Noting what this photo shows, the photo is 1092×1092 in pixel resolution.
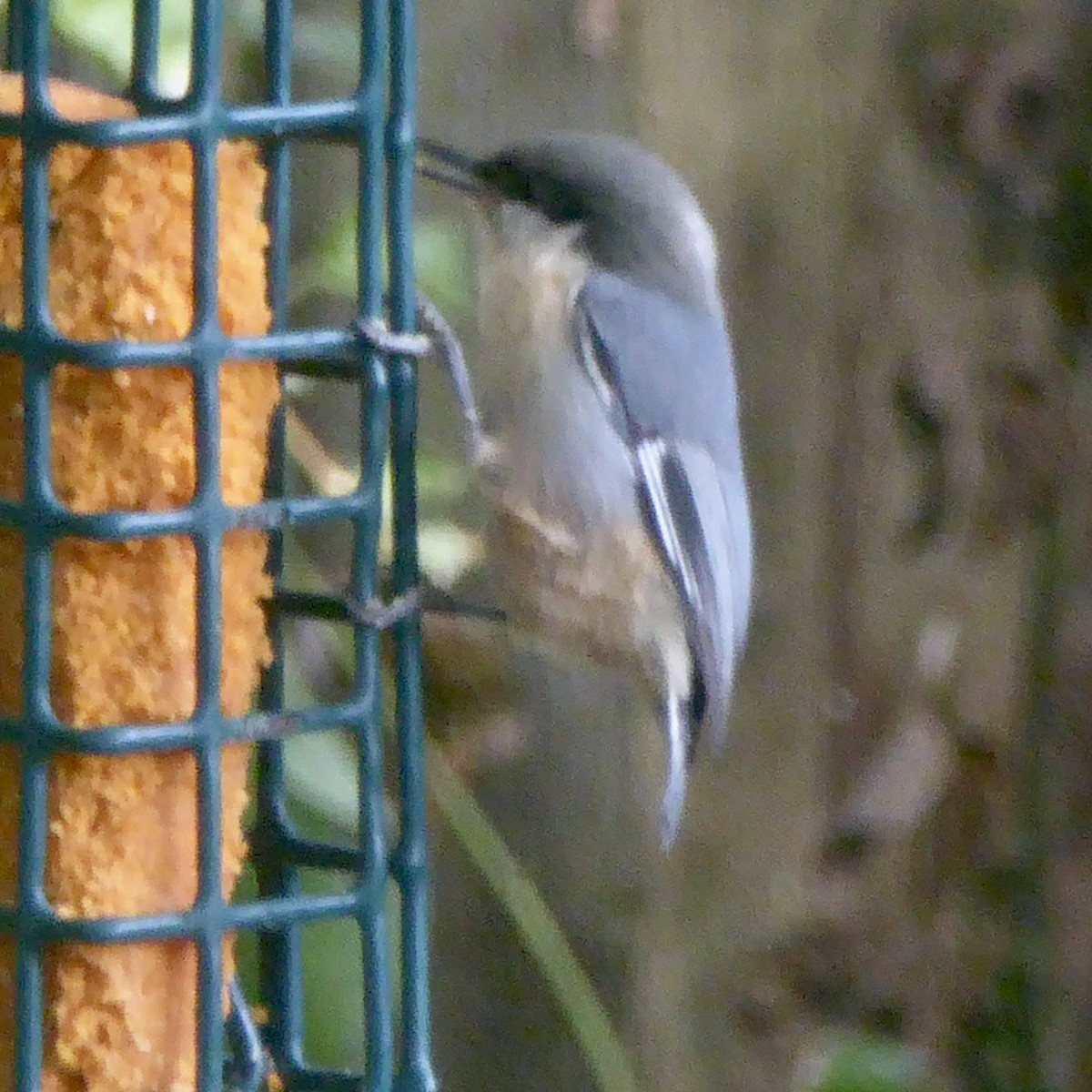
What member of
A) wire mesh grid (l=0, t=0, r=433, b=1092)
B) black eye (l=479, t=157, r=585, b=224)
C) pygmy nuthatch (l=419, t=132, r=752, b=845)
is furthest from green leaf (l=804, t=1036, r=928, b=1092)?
black eye (l=479, t=157, r=585, b=224)

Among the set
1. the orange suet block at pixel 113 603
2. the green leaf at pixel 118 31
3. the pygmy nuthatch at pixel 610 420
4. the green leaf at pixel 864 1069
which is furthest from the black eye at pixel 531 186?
the green leaf at pixel 864 1069

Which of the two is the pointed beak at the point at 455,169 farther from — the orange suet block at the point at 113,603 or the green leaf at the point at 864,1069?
the green leaf at the point at 864,1069

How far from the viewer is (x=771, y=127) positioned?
169 centimetres

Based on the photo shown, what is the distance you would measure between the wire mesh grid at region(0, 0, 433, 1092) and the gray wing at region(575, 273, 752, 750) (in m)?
0.34

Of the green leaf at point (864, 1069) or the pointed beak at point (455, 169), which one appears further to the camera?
the green leaf at point (864, 1069)

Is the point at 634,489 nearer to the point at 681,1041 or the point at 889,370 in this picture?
the point at 889,370

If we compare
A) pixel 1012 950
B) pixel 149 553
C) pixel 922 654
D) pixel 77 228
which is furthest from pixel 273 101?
pixel 1012 950

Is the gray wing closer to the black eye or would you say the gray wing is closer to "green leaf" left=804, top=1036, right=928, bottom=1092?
the black eye

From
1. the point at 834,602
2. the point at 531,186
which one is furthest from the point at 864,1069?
the point at 531,186

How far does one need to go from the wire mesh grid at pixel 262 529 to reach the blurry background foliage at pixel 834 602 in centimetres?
60

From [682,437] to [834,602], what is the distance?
0.53 m

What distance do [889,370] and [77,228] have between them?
3.78 ft

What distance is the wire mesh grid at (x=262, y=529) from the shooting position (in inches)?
30.9

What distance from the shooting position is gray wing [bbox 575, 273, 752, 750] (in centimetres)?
129
